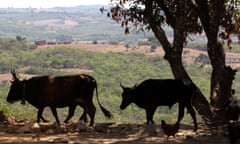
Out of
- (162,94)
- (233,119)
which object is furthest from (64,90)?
(233,119)

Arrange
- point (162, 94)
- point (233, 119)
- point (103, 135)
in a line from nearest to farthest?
1. point (233, 119)
2. point (103, 135)
3. point (162, 94)

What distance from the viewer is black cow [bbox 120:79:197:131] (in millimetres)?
12875

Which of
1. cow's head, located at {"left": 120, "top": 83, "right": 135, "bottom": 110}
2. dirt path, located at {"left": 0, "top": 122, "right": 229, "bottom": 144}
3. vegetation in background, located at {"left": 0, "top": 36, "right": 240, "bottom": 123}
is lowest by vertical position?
vegetation in background, located at {"left": 0, "top": 36, "right": 240, "bottom": 123}

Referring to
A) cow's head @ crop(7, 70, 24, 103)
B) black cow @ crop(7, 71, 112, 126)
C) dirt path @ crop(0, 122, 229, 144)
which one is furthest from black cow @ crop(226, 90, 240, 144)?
cow's head @ crop(7, 70, 24, 103)

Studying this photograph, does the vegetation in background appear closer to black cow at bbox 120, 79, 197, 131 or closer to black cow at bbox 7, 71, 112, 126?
black cow at bbox 120, 79, 197, 131

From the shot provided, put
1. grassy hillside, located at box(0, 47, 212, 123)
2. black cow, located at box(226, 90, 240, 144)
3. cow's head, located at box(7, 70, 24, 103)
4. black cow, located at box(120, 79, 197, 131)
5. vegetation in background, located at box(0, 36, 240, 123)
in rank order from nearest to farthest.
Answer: black cow, located at box(226, 90, 240, 144) < black cow, located at box(120, 79, 197, 131) < cow's head, located at box(7, 70, 24, 103) < grassy hillside, located at box(0, 47, 212, 123) < vegetation in background, located at box(0, 36, 240, 123)

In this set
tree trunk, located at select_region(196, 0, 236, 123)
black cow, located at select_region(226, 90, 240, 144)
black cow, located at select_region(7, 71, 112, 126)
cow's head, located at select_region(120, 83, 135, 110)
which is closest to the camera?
black cow, located at select_region(226, 90, 240, 144)

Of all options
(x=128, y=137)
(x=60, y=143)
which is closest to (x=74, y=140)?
(x=60, y=143)

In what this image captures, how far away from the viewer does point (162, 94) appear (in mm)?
13281

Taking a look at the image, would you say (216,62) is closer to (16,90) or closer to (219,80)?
(219,80)

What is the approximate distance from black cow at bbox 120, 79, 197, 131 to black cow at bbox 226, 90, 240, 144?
286cm

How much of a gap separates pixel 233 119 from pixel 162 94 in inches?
154

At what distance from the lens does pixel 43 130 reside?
12359 mm

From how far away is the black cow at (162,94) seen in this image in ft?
42.2
